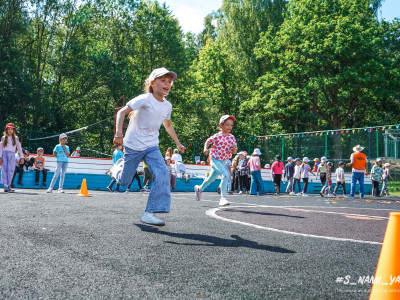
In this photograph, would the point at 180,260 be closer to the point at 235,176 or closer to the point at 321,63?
the point at 235,176

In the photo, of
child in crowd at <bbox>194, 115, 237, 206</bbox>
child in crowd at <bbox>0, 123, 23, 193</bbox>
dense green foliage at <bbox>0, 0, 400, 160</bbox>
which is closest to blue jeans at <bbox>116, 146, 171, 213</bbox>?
child in crowd at <bbox>194, 115, 237, 206</bbox>

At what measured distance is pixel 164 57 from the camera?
4191 centimetres

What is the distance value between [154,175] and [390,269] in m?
3.48

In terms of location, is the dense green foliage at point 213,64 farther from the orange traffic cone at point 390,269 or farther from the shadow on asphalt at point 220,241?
the orange traffic cone at point 390,269

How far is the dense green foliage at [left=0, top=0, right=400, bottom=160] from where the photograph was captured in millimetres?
31797

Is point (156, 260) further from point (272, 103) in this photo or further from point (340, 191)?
point (272, 103)

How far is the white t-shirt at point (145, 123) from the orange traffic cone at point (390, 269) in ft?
11.8

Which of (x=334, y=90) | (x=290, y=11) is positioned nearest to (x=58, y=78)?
(x=290, y=11)

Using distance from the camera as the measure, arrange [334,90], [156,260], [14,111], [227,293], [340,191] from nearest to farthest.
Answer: [227,293] → [156,260] → [340,191] → [14,111] → [334,90]

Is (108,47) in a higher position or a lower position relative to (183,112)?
higher

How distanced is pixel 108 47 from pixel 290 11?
1699 cm

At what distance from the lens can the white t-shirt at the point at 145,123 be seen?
17.9 feet

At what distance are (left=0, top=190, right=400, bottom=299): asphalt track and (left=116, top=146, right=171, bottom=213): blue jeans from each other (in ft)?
1.03

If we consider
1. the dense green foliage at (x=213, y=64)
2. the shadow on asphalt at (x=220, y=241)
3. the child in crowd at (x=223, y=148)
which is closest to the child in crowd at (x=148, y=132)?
the shadow on asphalt at (x=220, y=241)
